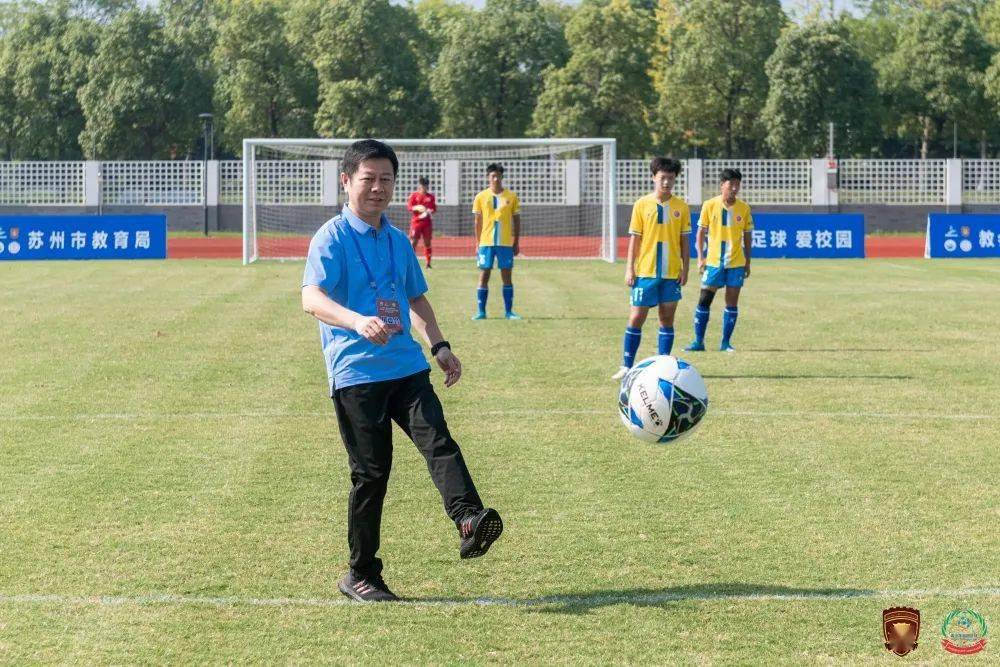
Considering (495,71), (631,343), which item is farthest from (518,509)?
(495,71)

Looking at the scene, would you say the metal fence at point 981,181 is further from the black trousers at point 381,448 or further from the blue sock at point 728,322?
the black trousers at point 381,448

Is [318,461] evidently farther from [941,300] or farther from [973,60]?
[973,60]

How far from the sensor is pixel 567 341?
1560 centimetres

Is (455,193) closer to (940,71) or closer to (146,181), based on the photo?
(146,181)

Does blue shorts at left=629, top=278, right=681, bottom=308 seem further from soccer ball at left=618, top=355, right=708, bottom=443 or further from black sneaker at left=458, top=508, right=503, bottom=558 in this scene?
black sneaker at left=458, top=508, right=503, bottom=558

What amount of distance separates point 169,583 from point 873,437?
17.9 ft

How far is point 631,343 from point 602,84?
153 ft

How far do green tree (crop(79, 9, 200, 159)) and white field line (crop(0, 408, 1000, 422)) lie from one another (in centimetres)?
5537

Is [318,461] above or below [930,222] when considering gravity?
below

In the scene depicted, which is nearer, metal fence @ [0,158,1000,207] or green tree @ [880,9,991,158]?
metal fence @ [0,158,1000,207]

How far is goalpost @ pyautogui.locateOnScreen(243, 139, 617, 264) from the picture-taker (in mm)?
34469

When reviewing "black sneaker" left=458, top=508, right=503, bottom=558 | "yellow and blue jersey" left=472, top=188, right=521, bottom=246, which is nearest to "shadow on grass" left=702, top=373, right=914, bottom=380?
"yellow and blue jersey" left=472, top=188, right=521, bottom=246

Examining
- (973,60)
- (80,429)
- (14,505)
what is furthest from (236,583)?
(973,60)

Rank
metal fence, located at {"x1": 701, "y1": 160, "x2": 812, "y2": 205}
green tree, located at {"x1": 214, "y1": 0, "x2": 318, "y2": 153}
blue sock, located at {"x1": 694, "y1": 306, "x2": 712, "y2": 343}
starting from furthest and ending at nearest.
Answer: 1. green tree, located at {"x1": 214, "y1": 0, "x2": 318, "y2": 153}
2. metal fence, located at {"x1": 701, "y1": 160, "x2": 812, "y2": 205}
3. blue sock, located at {"x1": 694, "y1": 306, "x2": 712, "y2": 343}
